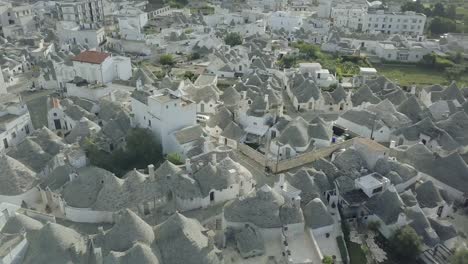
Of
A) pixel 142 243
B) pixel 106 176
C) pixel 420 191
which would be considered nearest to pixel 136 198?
pixel 106 176

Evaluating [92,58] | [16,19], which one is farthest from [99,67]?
[16,19]

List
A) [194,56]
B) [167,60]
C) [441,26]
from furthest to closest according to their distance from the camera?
[441,26] → [194,56] → [167,60]

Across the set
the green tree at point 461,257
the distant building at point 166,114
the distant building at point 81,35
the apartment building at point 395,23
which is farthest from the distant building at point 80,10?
the green tree at point 461,257

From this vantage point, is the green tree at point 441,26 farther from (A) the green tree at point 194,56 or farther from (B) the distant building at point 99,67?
(B) the distant building at point 99,67

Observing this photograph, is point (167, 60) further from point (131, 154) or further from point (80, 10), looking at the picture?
point (80, 10)

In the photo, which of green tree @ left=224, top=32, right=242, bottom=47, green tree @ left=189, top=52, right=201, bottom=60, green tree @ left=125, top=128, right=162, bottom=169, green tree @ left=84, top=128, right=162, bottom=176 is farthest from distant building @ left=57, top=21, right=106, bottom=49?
green tree @ left=125, top=128, right=162, bottom=169

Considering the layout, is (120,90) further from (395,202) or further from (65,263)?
(395,202)

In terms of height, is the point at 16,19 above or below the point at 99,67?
above

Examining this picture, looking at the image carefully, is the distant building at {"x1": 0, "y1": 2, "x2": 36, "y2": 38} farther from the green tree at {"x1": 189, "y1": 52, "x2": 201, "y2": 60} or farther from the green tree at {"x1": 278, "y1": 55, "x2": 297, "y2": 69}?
the green tree at {"x1": 278, "y1": 55, "x2": 297, "y2": 69}
